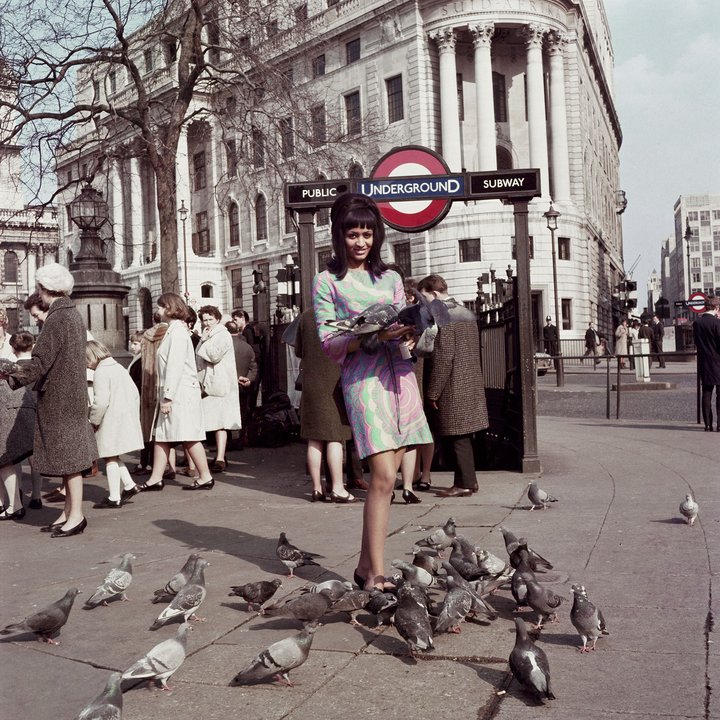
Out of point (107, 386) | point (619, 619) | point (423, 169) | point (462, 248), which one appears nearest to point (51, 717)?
point (619, 619)

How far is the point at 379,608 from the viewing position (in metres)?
3.88

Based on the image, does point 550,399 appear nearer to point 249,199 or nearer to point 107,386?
point 249,199

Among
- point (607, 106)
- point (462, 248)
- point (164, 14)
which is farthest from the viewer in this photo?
point (607, 106)

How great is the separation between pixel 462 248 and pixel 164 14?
26966 mm

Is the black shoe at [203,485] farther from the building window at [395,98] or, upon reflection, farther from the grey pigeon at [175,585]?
the building window at [395,98]

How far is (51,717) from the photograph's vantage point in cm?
311

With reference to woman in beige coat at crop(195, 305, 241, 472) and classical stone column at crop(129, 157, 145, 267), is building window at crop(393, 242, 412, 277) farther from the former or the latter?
woman in beige coat at crop(195, 305, 241, 472)

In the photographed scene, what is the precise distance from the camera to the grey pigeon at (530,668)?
3027mm

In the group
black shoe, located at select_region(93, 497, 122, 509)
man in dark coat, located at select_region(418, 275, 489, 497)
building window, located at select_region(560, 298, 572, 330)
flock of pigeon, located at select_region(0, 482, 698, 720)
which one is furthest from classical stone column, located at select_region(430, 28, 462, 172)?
flock of pigeon, located at select_region(0, 482, 698, 720)

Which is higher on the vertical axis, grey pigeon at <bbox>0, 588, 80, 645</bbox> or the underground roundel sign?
the underground roundel sign

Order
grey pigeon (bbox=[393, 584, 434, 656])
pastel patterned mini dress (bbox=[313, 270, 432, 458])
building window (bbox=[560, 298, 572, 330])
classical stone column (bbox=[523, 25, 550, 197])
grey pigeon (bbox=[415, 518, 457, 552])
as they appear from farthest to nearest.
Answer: building window (bbox=[560, 298, 572, 330]) < classical stone column (bbox=[523, 25, 550, 197]) < grey pigeon (bbox=[415, 518, 457, 552]) < pastel patterned mini dress (bbox=[313, 270, 432, 458]) < grey pigeon (bbox=[393, 584, 434, 656])

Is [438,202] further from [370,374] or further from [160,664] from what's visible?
[160,664]

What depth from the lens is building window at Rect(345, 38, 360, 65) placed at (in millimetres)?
46797

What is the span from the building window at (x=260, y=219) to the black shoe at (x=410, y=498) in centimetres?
4722
